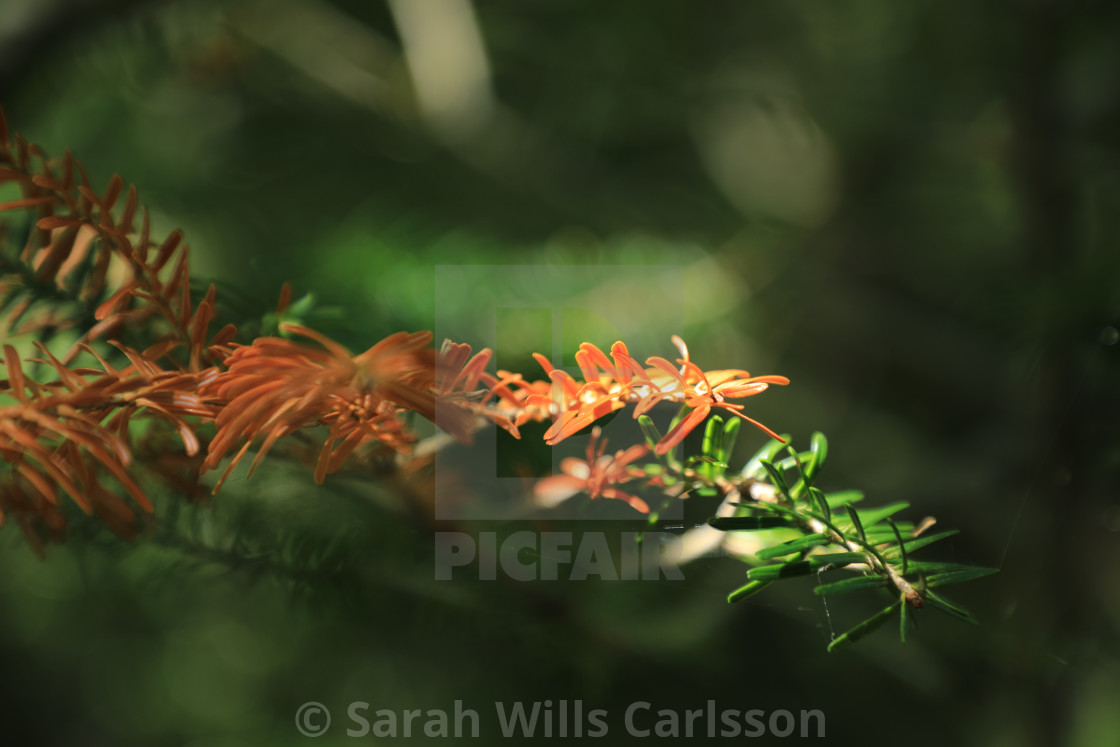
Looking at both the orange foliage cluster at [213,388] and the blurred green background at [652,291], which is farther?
Answer: the blurred green background at [652,291]

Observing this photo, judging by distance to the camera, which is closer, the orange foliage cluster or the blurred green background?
the orange foliage cluster

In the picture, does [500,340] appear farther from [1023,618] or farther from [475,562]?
[1023,618]

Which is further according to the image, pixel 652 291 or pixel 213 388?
pixel 652 291

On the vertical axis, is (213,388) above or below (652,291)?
below
